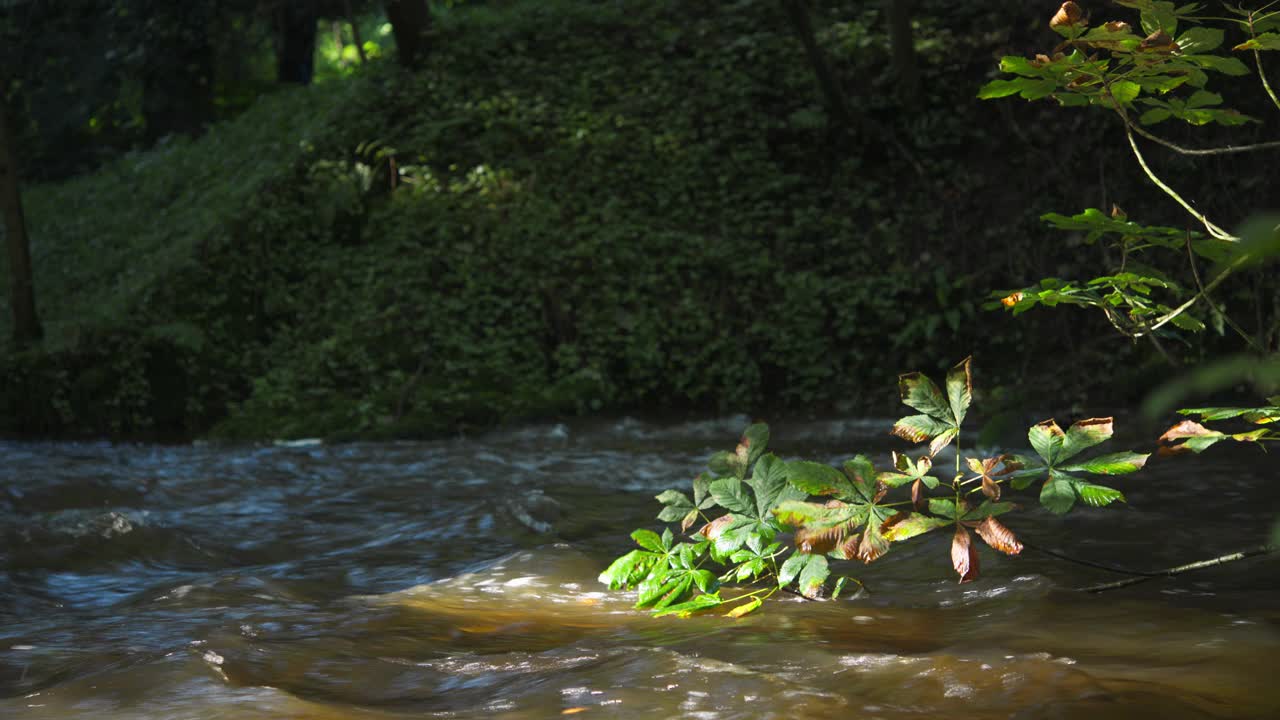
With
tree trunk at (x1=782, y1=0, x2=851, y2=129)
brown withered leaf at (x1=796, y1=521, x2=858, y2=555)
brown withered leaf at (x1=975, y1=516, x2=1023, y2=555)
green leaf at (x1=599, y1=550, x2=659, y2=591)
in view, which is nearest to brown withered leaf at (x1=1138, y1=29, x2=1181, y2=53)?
brown withered leaf at (x1=975, y1=516, x2=1023, y2=555)

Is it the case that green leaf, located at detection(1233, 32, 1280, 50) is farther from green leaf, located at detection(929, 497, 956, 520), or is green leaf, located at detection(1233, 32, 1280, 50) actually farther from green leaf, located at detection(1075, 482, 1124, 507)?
green leaf, located at detection(929, 497, 956, 520)

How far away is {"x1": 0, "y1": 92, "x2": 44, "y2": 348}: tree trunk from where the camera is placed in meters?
9.79

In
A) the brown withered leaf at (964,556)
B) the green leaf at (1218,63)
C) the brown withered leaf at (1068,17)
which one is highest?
the brown withered leaf at (1068,17)

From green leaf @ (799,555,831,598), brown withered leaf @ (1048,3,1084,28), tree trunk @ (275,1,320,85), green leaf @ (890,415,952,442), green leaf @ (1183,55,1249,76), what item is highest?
tree trunk @ (275,1,320,85)

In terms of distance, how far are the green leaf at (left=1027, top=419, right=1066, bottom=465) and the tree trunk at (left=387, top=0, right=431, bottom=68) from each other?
1292 centimetres

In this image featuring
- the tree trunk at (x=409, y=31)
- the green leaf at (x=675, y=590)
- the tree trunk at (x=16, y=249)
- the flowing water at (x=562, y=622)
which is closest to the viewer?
the flowing water at (x=562, y=622)

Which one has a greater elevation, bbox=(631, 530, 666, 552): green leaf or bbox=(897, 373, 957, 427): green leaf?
bbox=(897, 373, 957, 427): green leaf

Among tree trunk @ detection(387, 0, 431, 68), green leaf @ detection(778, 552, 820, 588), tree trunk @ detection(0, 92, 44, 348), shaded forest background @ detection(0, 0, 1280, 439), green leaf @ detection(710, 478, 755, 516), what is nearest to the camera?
green leaf @ detection(778, 552, 820, 588)

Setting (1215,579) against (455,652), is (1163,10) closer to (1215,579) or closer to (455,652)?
(1215,579)

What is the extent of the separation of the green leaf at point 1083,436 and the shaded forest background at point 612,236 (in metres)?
5.96

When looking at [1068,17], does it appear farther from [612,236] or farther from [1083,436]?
[612,236]

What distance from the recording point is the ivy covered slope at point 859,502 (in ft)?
7.31

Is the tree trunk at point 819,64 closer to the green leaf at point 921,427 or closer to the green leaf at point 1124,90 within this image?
the green leaf at point 1124,90

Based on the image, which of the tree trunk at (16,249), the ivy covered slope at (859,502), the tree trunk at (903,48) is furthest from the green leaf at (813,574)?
the tree trunk at (16,249)
